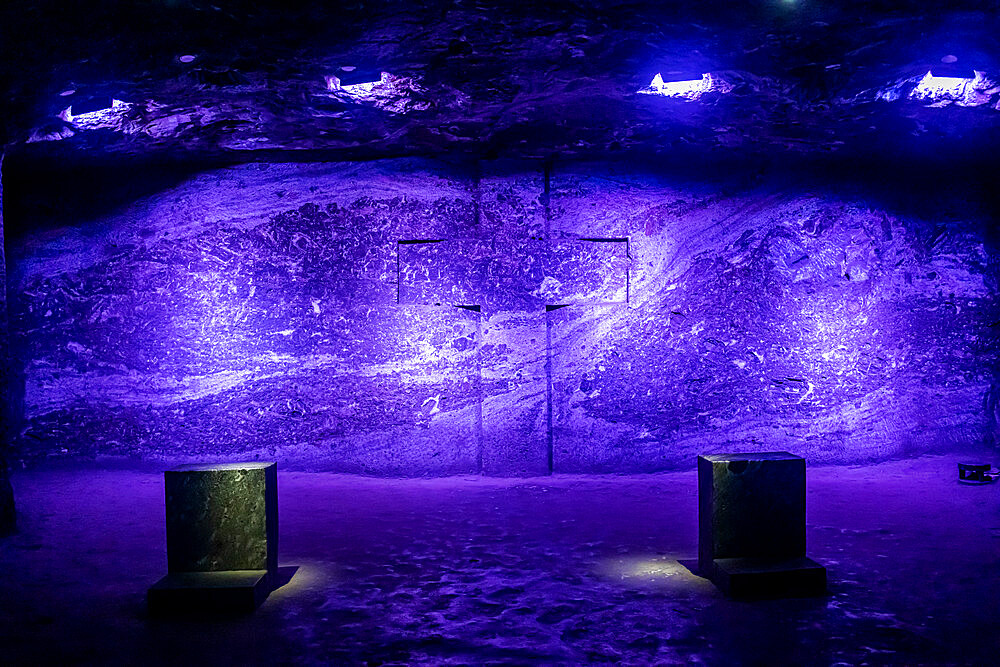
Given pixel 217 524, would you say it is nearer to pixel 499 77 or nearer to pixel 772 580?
pixel 772 580

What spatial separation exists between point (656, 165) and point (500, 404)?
2470 mm

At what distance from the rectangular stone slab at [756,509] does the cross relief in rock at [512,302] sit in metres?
2.89

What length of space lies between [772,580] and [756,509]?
36 cm

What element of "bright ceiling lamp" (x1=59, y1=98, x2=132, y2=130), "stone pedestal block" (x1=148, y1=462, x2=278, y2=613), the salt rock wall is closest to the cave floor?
"stone pedestal block" (x1=148, y1=462, x2=278, y2=613)

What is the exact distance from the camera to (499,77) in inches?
188

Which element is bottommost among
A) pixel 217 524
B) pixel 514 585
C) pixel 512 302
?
pixel 514 585

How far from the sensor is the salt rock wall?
6523mm

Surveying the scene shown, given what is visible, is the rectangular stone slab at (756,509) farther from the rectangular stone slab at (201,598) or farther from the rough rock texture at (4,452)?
the rough rock texture at (4,452)

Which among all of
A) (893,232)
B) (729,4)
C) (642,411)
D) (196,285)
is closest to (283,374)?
(196,285)

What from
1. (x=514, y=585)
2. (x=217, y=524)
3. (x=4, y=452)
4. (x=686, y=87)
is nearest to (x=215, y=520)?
(x=217, y=524)

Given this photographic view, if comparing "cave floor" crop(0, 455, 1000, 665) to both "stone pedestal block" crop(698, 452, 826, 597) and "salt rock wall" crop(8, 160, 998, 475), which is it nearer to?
"stone pedestal block" crop(698, 452, 826, 597)

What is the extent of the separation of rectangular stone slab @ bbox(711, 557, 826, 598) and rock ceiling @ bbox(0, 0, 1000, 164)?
2.74 metres

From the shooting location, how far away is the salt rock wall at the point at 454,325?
6.52 meters

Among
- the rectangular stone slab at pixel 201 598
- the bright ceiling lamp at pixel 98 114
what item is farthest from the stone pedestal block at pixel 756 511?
the bright ceiling lamp at pixel 98 114
